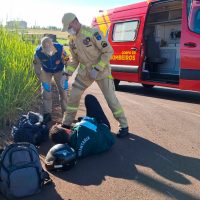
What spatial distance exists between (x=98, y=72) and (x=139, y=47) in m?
4.23

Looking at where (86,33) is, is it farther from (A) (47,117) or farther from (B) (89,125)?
(A) (47,117)

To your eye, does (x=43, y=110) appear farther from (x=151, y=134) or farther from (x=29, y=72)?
(x=151, y=134)

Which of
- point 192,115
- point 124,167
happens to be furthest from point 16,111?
point 192,115

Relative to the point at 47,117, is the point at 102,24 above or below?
above

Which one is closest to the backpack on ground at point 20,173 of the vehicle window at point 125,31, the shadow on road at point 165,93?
the shadow on road at point 165,93

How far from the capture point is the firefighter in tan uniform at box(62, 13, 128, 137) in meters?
5.48

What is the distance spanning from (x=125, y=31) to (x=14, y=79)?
4730 mm

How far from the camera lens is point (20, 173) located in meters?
3.82

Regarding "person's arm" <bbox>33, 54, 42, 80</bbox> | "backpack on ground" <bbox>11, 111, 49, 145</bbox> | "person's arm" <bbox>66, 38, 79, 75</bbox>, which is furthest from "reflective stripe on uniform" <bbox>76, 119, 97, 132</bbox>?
"person's arm" <bbox>33, 54, 42, 80</bbox>

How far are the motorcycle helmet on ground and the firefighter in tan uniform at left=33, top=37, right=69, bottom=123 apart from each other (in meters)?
2.15

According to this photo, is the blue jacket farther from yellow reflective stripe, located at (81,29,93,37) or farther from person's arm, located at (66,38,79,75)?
yellow reflective stripe, located at (81,29,93,37)

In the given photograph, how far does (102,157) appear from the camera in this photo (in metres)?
4.96

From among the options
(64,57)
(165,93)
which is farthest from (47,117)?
(165,93)

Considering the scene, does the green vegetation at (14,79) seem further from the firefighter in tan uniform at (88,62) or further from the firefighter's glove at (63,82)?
the firefighter in tan uniform at (88,62)
